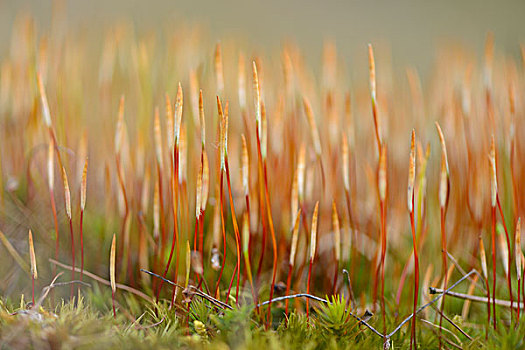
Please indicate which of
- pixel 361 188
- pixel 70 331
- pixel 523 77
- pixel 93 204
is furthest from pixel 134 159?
pixel 523 77

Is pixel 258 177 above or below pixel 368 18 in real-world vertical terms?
below

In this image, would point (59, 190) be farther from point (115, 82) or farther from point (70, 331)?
point (70, 331)

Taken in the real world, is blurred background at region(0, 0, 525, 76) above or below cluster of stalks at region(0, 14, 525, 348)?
above

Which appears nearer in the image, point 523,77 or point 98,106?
point 98,106

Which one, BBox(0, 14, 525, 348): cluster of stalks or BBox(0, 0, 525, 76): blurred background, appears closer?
BBox(0, 14, 525, 348): cluster of stalks

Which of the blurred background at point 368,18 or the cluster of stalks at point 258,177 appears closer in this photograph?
the cluster of stalks at point 258,177

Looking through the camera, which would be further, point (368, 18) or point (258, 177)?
point (368, 18)

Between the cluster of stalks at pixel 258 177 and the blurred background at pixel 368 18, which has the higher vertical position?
the blurred background at pixel 368 18

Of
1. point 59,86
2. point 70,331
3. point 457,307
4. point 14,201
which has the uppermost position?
point 59,86
